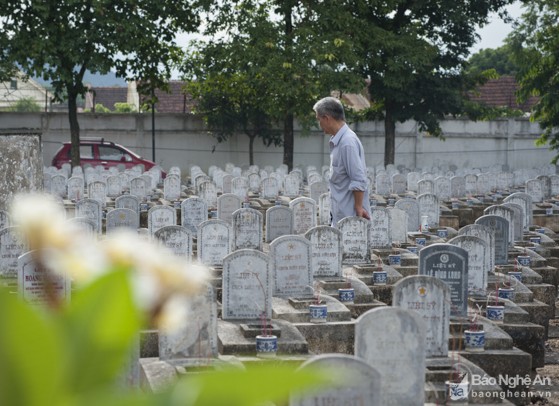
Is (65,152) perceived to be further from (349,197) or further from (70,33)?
(349,197)

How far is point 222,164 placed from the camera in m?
32.9

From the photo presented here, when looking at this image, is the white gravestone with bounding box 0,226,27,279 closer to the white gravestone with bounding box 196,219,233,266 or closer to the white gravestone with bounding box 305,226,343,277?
the white gravestone with bounding box 196,219,233,266

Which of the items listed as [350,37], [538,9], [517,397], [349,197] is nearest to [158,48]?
[350,37]

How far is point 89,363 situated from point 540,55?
26593 millimetres

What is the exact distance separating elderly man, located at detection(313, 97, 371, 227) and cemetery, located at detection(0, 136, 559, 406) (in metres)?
0.60

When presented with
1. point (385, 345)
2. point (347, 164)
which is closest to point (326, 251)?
point (347, 164)

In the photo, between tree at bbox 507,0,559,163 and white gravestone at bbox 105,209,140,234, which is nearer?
white gravestone at bbox 105,209,140,234

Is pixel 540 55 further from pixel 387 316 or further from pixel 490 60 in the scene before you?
pixel 490 60

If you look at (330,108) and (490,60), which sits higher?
(490,60)

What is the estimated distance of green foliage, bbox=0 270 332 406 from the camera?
699 mm

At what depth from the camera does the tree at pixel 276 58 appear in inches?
1011

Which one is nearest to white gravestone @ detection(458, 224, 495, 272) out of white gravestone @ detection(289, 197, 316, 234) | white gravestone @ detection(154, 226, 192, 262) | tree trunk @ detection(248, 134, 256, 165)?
white gravestone @ detection(154, 226, 192, 262)

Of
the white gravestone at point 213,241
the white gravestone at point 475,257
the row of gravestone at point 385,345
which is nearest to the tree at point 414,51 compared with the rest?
the white gravestone at point 213,241

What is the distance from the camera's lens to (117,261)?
0.81 metres
